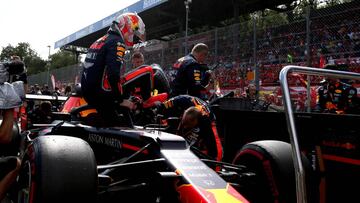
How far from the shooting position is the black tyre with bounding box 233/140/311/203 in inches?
107

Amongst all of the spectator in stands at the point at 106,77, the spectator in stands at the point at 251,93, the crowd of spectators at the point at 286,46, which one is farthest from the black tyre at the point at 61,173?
the spectator in stands at the point at 251,93

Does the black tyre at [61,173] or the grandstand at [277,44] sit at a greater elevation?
the grandstand at [277,44]

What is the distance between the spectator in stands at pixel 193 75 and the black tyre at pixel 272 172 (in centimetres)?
210

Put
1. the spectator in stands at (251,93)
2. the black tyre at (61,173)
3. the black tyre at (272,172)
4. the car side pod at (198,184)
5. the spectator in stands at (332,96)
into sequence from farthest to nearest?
the spectator in stands at (251,93) < the spectator in stands at (332,96) < the black tyre at (272,172) < the car side pod at (198,184) < the black tyre at (61,173)

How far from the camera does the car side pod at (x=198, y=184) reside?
217 centimetres

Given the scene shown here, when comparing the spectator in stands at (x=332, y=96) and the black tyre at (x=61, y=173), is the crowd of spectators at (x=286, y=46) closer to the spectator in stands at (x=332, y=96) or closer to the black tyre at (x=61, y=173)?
the spectator in stands at (x=332, y=96)

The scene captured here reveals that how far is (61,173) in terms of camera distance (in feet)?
6.81

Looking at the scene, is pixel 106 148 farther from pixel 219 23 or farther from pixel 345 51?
pixel 219 23

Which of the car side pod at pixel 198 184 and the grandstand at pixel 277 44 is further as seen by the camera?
the grandstand at pixel 277 44

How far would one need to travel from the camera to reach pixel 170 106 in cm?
439

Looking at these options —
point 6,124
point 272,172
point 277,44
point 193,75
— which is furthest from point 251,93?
point 6,124

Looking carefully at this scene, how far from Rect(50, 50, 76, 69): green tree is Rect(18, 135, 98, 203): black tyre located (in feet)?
206

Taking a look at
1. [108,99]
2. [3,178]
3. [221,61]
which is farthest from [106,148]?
[221,61]

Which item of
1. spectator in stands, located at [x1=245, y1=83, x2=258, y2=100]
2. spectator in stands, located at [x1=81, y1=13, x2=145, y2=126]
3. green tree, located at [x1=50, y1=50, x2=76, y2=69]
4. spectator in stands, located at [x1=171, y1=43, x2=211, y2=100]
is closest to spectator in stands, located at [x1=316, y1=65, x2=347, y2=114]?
spectator in stands, located at [x1=171, y1=43, x2=211, y2=100]
